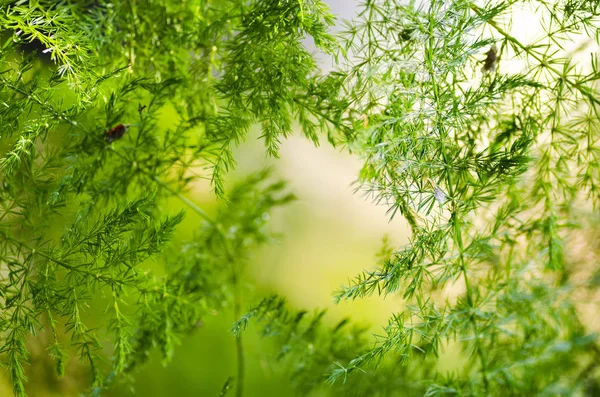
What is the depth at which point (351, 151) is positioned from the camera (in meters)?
0.71

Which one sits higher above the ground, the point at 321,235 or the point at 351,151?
the point at 321,235

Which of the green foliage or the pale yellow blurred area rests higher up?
the pale yellow blurred area

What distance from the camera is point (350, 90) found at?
28.9 inches

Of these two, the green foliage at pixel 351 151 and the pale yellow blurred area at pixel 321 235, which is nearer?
the green foliage at pixel 351 151

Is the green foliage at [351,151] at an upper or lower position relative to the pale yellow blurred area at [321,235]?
lower

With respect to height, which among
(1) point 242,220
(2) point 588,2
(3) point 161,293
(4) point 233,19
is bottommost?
(3) point 161,293

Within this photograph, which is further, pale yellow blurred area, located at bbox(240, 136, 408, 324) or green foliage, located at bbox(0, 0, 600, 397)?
pale yellow blurred area, located at bbox(240, 136, 408, 324)

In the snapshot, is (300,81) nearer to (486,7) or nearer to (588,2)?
(486,7)

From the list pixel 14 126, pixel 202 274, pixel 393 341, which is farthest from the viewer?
pixel 202 274

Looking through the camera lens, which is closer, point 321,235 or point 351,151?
point 351,151

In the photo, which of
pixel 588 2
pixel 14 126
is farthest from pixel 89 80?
pixel 588 2

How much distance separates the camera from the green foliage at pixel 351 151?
60 cm

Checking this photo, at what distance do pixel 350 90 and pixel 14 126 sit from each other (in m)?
0.44

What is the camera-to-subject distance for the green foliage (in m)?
0.60
